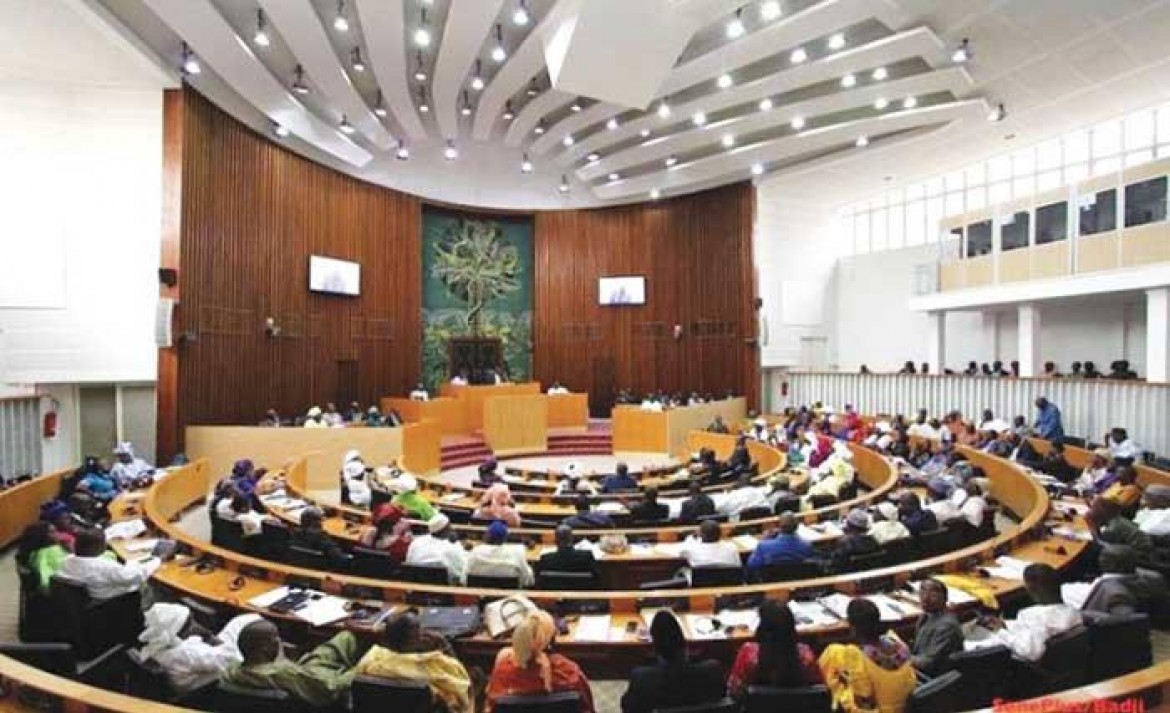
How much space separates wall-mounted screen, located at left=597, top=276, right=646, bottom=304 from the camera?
56.5 ft

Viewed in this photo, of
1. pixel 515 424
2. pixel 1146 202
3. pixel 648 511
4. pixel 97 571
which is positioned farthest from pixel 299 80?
pixel 1146 202

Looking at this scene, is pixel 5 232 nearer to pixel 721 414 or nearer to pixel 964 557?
pixel 964 557

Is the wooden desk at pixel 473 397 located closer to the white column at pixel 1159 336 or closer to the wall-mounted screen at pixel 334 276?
the wall-mounted screen at pixel 334 276

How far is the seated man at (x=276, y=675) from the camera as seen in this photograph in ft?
8.82

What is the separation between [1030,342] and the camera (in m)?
12.1

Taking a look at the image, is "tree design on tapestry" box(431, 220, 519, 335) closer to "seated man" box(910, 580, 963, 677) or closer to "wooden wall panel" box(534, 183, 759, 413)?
"wooden wall panel" box(534, 183, 759, 413)

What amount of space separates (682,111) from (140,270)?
966cm

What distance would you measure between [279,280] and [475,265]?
5795mm

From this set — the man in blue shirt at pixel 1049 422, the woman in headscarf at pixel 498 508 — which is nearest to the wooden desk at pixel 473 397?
the woman in headscarf at pixel 498 508

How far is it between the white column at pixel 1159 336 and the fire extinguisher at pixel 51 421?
16.7 m

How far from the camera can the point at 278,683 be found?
2.69m

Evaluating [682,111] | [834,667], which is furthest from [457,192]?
[834,667]

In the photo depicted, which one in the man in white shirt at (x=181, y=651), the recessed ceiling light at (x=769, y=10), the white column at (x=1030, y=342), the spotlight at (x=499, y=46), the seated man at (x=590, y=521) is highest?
the spotlight at (x=499, y=46)

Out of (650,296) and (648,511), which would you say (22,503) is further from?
(650,296)
